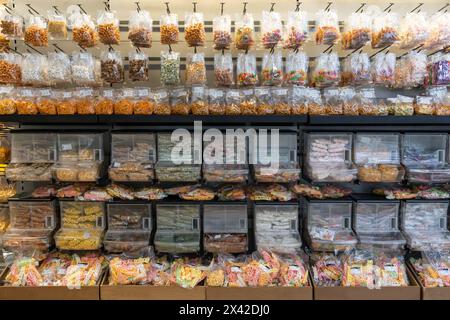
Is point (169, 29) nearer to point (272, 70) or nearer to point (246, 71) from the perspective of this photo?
point (246, 71)

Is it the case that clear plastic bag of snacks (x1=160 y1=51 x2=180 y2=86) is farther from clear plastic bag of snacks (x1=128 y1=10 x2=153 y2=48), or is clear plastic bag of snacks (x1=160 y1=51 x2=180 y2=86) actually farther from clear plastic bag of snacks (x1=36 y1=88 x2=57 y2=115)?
clear plastic bag of snacks (x1=36 y1=88 x2=57 y2=115)

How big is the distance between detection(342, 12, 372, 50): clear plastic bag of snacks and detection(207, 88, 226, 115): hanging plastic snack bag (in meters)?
0.97

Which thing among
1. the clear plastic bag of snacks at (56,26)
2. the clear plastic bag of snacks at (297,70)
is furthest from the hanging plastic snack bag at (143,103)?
the clear plastic bag of snacks at (297,70)

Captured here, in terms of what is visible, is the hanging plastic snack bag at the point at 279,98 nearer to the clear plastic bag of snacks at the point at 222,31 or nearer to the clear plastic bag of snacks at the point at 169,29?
the clear plastic bag of snacks at the point at 222,31

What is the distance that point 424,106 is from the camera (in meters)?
2.45

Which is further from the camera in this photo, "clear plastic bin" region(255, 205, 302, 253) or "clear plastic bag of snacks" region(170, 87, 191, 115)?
"clear plastic bin" region(255, 205, 302, 253)

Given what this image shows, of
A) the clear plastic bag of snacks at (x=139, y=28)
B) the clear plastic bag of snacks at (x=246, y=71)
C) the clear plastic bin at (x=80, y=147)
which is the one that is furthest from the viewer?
the clear plastic bin at (x=80, y=147)

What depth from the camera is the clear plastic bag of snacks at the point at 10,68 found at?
2425 millimetres

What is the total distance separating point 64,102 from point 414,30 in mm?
2494

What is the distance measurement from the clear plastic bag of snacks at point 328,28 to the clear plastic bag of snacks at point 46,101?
76.4 inches

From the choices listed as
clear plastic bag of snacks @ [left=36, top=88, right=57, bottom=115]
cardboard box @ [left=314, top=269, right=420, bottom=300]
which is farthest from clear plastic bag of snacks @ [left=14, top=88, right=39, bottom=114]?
cardboard box @ [left=314, top=269, right=420, bottom=300]

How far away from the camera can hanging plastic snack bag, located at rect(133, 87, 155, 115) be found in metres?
2.42

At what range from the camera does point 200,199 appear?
8.49 ft

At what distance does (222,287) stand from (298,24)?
191 centimetres
